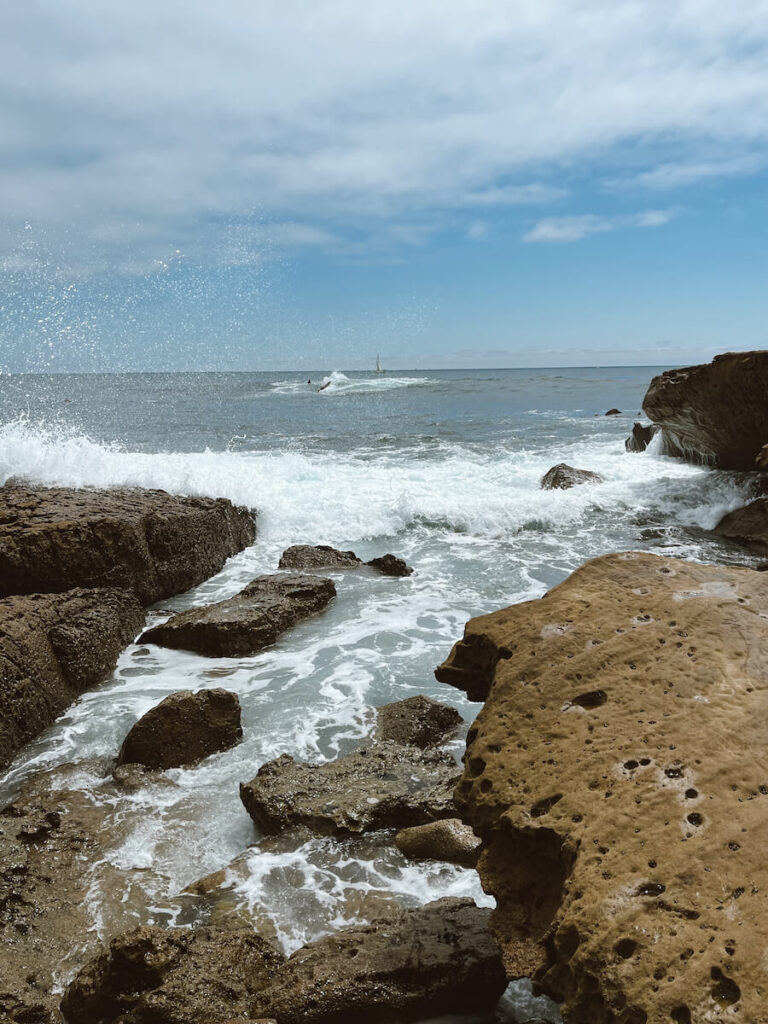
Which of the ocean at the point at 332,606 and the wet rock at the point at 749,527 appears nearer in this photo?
the ocean at the point at 332,606

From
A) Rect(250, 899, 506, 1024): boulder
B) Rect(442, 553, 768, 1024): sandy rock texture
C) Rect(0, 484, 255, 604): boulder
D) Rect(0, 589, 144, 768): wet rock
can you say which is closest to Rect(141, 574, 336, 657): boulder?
Rect(0, 589, 144, 768): wet rock

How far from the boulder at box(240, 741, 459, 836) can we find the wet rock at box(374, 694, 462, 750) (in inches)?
13.7

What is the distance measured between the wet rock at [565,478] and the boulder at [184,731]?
9.09 metres

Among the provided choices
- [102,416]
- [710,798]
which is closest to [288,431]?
[102,416]

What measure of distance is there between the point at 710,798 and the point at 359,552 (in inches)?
310

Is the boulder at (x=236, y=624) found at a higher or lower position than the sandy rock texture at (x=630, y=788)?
lower

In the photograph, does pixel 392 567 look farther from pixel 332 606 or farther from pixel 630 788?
pixel 630 788

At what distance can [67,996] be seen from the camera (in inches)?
97.9

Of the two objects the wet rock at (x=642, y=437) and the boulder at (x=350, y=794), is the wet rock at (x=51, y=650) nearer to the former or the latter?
the boulder at (x=350, y=794)

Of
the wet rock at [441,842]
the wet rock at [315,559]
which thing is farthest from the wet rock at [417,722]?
the wet rock at [315,559]

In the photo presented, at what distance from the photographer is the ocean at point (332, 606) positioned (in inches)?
127

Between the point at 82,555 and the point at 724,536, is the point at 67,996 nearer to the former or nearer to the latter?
the point at 82,555

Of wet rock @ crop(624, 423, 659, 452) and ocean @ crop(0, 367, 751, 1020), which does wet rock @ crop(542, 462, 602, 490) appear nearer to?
ocean @ crop(0, 367, 751, 1020)

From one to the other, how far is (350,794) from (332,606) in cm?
353
